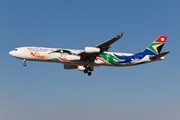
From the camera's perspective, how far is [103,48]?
3781 centimetres

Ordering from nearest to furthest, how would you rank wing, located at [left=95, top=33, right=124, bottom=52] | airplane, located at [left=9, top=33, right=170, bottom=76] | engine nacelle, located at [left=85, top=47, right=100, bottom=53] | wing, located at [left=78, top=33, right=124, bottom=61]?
wing, located at [left=95, top=33, right=124, bottom=52], wing, located at [left=78, top=33, right=124, bottom=61], engine nacelle, located at [left=85, top=47, right=100, bottom=53], airplane, located at [left=9, top=33, right=170, bottom=76]

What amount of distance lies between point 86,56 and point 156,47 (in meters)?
15.0

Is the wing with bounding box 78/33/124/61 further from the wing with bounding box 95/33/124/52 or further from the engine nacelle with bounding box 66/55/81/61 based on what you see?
the engine nacelle with bounding box 66/55/81/61

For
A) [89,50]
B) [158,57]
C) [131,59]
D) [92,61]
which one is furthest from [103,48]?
[158,57]

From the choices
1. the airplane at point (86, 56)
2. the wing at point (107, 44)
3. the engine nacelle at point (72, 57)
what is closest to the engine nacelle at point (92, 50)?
the airplane at point (86, 56)

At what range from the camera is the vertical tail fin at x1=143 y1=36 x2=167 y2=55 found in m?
47.5

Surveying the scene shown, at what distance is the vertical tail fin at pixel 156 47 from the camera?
4752 centimetres

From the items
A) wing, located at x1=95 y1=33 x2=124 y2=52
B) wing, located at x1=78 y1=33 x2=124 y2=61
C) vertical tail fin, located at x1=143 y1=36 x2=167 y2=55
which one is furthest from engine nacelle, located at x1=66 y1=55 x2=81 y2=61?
vertical tail fin, located at x1=143 y1=36 x2=167 y2=55

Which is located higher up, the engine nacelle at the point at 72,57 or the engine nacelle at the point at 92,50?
the engine nacelle at the point at 92,50

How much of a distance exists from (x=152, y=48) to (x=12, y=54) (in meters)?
25.3

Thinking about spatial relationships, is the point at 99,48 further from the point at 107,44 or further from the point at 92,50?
the point at 107,44

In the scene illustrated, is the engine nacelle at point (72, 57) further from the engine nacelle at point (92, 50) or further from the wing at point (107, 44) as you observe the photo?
the wing at point (107, 44)

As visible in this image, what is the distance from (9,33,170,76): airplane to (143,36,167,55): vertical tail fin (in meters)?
0.94

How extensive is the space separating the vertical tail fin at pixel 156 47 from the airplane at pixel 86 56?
944 millimetres
